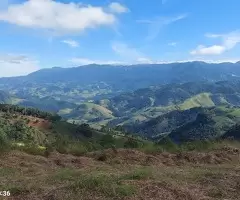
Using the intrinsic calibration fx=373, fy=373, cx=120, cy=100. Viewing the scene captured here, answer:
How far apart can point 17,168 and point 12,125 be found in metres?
118

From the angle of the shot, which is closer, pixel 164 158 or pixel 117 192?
pixel 117 192

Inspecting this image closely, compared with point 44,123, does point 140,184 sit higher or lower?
higher

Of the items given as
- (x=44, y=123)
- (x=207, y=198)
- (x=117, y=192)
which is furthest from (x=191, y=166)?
(x=44, y=123)

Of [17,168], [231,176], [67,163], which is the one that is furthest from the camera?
[67,163]

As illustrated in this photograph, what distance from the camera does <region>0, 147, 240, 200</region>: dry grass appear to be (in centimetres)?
1314

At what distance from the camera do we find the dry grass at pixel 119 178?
13.1 metres

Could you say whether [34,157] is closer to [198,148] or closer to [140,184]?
[140,184]

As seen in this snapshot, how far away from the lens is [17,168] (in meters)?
19.0

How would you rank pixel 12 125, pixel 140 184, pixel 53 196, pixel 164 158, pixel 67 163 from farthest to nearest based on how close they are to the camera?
pixel 12 125
pixel 164 158
pixel 67 163
pixel 140 184
pixel 53 196

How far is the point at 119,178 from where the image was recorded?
1460 cm

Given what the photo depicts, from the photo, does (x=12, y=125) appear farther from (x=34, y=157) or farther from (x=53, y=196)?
(x=53, y=196)

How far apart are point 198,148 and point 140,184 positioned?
15388 millimetres

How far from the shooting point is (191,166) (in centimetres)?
2191

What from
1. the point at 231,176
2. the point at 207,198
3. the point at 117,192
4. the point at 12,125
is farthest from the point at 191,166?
the point at 12,125
